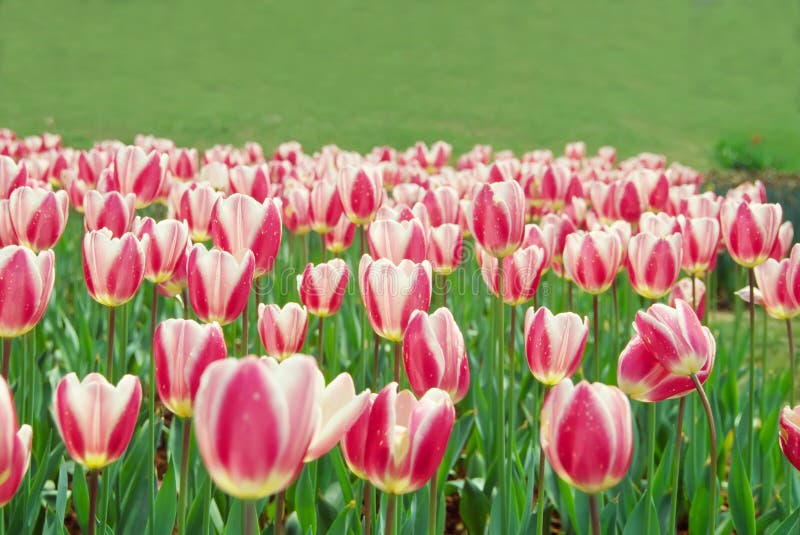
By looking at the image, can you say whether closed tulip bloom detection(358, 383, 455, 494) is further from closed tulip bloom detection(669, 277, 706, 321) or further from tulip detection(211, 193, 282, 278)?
closed tulip bloom detection(669, 277, 706, 321)

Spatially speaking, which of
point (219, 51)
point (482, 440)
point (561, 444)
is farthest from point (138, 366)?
point (219, 51)

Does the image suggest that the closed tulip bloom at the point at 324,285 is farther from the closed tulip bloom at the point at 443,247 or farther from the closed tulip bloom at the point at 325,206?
the closed tulip bloom at the point at 325,206

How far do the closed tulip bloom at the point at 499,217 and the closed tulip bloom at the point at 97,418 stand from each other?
3.47ft

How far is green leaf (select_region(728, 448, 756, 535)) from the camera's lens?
2.26 metres

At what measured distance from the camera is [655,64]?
3250 cm

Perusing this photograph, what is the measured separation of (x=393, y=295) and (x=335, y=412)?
0.64 metres

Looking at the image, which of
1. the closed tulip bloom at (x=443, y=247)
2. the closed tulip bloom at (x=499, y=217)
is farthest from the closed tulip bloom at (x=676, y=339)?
the closed tulip bloom at (x=443, y=247)

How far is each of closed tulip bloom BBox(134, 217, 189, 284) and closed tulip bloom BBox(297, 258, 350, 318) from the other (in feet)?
1.13

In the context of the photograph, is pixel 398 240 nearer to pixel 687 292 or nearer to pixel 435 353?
pixel 435 353

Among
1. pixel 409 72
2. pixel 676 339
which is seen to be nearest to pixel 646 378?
pixel 676 339

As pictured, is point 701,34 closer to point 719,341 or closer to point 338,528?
point 719,341

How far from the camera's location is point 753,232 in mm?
2594

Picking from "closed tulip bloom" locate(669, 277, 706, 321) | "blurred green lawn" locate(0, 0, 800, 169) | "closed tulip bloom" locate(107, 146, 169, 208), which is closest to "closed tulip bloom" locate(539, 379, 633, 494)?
"closed tulip bloom" locate(669, 277, 706, 321)

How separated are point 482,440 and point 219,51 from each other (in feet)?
100
